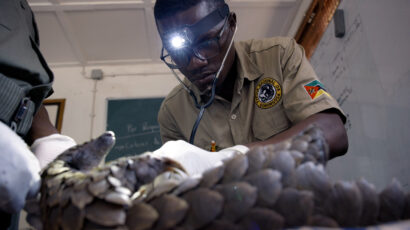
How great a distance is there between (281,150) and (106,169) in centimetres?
22

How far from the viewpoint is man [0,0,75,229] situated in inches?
17.6

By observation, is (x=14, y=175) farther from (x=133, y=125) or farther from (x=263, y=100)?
(x=133, y=125)

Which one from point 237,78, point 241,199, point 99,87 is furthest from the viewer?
point 99,87

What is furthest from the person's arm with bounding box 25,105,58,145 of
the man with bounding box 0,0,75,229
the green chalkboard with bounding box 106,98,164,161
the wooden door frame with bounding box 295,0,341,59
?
the green chalkboard with bounding box 106,98,164,161

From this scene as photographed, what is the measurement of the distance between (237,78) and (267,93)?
0.46ft

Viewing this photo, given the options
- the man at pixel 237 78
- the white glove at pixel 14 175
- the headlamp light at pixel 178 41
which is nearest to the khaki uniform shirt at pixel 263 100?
the man at pixel 237 78

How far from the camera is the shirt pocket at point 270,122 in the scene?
1.09 m

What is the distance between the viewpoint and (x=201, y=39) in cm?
106

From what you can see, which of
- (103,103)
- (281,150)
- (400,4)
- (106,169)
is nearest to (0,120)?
(106,169)

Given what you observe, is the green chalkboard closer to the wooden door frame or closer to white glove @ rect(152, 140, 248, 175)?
the wooden door frame

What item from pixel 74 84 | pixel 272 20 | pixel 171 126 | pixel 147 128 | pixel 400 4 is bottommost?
pixel 147 128

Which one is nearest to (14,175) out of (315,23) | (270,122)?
(270,122)

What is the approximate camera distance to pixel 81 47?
9.00 ft

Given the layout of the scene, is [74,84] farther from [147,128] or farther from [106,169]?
[106,169]
